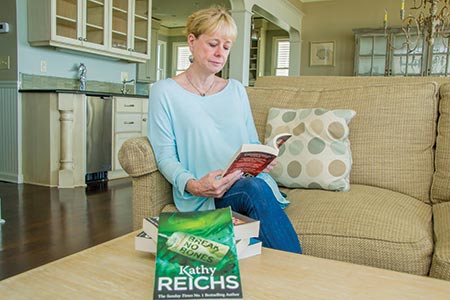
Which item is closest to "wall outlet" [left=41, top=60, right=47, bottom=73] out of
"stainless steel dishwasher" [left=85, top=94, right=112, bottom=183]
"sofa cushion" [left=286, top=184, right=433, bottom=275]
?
"stainless steel dishwasher" [left=85, top=94, right=112, bottom=183]

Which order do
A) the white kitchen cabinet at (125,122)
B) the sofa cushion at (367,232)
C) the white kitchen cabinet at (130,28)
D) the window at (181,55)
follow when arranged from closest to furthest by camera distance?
the sofa cushion at (367,232) → the white kitchen cabinet at (125,122) → the white kitchen cabinet at (130,28) → the window at (181,55)

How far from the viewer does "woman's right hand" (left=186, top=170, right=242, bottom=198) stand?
1.29 metres

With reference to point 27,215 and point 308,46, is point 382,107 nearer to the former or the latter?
point 27,215

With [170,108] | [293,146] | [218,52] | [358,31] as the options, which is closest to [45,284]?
[170,108]

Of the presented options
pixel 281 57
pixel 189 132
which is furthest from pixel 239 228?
pixel 281 57

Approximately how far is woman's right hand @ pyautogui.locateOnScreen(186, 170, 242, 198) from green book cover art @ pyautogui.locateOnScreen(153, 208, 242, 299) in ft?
1.09

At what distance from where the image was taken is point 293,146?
1.79m

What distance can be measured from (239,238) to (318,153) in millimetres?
911

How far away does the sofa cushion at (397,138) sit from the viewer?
1772 millimetres

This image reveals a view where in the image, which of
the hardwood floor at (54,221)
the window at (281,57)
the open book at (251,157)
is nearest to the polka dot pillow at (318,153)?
the open book at (251,157)

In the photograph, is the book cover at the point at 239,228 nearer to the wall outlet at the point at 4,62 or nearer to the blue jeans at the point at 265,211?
the blue jeans at the point at 265,211

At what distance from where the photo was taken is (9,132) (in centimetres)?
390

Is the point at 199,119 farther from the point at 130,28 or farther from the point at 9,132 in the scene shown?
the point at 130,28

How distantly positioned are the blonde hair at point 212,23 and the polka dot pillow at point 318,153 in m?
0.52
